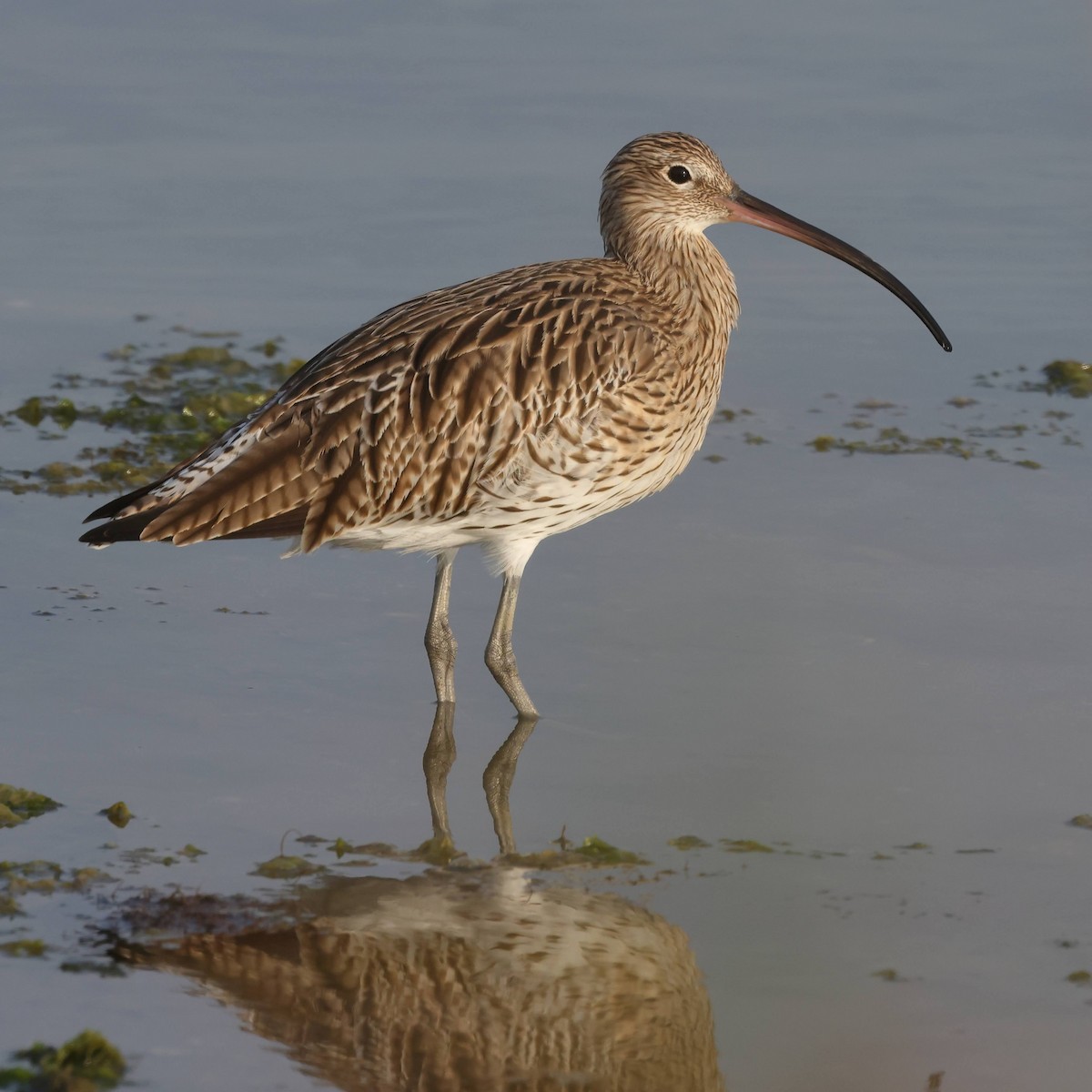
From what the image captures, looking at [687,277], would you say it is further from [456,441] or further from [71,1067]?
[71,1067]

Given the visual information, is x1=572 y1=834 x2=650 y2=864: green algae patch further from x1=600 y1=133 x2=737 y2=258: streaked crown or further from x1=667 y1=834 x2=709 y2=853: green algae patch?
x1=600 y1=133 x2=737 y2=258: streaked crown

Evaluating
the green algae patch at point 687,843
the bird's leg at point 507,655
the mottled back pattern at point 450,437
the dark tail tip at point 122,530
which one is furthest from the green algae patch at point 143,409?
the green algae patch at point 687,843

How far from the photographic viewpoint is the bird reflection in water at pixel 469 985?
15.5 ft

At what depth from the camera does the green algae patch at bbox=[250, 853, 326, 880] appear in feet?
18.4

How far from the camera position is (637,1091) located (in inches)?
184

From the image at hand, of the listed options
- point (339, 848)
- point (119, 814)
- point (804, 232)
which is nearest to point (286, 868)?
point (339, 848)

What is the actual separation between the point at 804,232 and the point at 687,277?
630mm

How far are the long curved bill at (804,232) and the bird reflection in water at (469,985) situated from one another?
288cm

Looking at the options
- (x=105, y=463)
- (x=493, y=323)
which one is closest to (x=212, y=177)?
(x=105, y=463)

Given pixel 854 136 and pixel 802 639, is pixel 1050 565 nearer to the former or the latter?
pixel 802 639

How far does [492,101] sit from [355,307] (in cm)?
292

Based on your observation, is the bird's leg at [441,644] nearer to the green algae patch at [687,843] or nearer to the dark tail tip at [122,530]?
the dark tail tip at [122,530]

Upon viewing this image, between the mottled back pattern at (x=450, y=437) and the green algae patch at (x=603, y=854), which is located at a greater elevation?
the mottled back pattern at (x=450, y=437)

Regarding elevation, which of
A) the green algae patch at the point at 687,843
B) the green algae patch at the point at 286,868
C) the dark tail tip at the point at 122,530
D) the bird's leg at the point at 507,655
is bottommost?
the green algae patch at the point at 286,868
